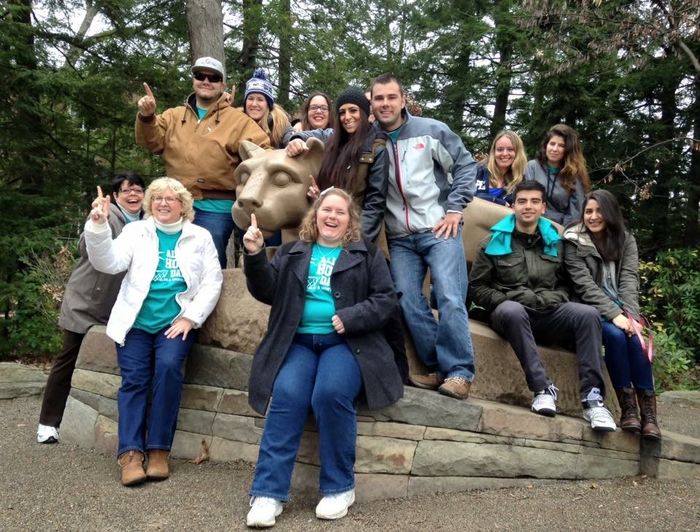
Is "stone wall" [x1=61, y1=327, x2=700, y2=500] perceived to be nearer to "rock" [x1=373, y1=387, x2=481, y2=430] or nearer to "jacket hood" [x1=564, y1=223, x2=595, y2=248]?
"rock" [x1=373, y1=387, x2=481, y2=430]

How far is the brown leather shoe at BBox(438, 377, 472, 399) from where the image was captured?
11.2 feet

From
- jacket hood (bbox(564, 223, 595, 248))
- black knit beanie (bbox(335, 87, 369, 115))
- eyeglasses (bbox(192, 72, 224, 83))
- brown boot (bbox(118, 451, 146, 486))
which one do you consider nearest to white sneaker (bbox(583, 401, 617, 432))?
jacket hood (bbox(564, 223, 595, 248))

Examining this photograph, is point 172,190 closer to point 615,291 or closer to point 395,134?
point 395,134

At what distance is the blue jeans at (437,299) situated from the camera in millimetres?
3488

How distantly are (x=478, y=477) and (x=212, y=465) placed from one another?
1547mm

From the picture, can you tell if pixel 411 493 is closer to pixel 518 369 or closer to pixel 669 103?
pixel 518 369

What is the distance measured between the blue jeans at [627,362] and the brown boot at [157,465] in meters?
2.69

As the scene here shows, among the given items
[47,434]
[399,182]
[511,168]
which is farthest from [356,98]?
[47,434]

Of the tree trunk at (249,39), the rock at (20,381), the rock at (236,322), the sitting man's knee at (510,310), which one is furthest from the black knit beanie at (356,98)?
the tree trunk at (249,39)

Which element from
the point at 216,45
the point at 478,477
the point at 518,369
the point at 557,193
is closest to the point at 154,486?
the point at 478,477

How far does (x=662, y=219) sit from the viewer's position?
9820 mm

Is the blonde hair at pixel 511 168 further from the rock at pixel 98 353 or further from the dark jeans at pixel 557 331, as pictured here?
the rock at pixel 98 353

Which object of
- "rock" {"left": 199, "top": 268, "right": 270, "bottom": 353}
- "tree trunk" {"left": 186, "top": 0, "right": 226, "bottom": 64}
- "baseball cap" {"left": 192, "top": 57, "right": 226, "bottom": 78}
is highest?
"tree trunk" {"left": 186, "top": 0, "right": 226, "bottom": 64}

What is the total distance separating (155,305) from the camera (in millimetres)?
3596
